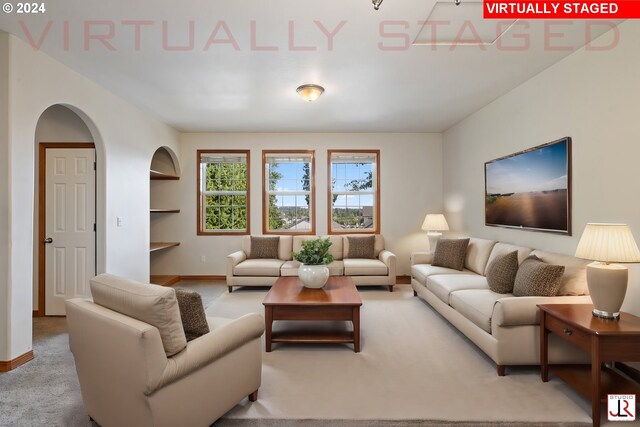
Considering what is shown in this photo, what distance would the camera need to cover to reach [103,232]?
3.79 meters

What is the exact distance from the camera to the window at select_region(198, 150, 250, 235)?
6.11 m

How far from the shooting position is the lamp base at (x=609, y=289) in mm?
2121

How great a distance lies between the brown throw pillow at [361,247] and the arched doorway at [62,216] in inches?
141

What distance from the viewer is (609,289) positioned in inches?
83.7

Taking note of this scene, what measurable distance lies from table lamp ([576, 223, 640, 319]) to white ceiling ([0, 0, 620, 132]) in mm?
1597

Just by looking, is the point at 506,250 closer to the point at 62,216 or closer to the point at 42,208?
the point at 62,216

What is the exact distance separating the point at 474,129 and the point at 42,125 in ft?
18.4

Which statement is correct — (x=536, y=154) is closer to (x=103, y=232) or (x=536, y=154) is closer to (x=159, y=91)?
(x=159, y=91)

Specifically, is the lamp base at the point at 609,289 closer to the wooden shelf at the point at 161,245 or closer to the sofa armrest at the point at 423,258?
the sofa armrest at the point at 423,258

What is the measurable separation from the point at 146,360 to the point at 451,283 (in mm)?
3028

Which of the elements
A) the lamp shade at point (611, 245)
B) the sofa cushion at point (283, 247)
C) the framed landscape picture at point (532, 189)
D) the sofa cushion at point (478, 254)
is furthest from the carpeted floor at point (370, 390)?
the sofa cushion at point (283, 247)

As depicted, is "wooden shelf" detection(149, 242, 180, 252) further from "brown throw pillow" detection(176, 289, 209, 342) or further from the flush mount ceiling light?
"brown throw pillow" detection(176, 289, 209, 342)

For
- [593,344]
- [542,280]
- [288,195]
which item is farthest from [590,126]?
[288,195]

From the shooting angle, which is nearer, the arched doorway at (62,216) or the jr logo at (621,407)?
the jr logo at (621,407)
